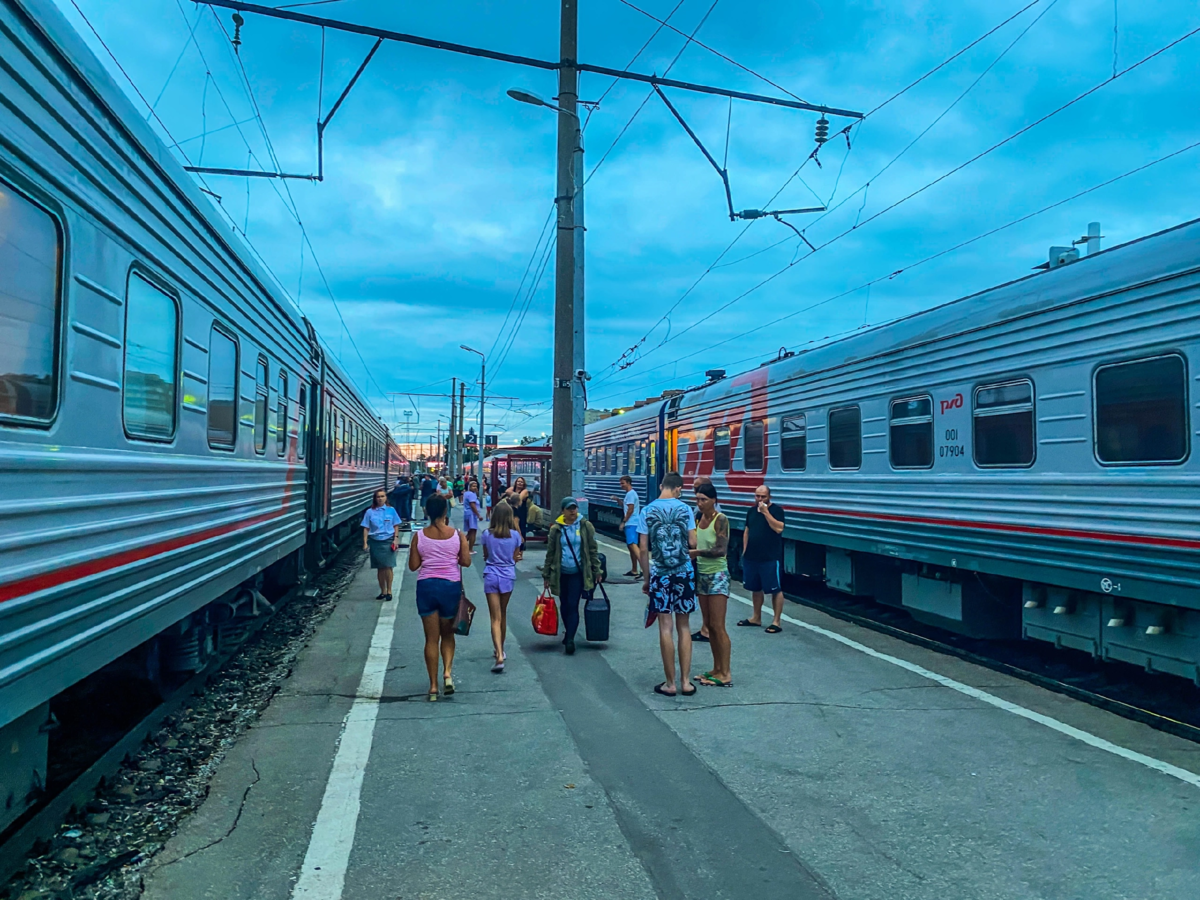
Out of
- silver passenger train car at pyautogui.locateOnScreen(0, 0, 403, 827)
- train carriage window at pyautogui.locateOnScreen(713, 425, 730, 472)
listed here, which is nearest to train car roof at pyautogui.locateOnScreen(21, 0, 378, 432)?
silver passenger train car at pyautogui.locateOnScreen(0, 0, 403, 827)

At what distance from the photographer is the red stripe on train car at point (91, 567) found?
3373mm

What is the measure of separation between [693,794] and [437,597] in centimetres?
277

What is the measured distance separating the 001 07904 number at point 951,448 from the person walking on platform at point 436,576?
4722 mm

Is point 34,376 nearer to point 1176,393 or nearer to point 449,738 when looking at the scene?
point 449,738

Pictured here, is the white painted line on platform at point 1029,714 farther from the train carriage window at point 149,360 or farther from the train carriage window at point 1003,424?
the train carriage window at point 149,360

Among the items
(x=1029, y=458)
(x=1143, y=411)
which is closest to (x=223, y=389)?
(x=1029, y=458)

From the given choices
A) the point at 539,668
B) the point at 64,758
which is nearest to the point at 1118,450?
the point at 539,668

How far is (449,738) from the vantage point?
6156 mm

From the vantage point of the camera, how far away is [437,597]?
23.5 ft

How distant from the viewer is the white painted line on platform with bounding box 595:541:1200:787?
5.39 meters

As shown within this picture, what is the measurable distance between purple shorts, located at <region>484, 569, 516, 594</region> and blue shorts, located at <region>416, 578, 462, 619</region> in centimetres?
108

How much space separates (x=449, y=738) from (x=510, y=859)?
6.56ft

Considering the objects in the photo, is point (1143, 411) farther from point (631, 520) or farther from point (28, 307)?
point (631, 520)

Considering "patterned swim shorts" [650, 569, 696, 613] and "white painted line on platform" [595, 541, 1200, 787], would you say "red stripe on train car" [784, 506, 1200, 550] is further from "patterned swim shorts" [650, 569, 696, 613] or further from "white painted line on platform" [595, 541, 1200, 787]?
"patterned swim shorts" [650, 569, 696, 613]
